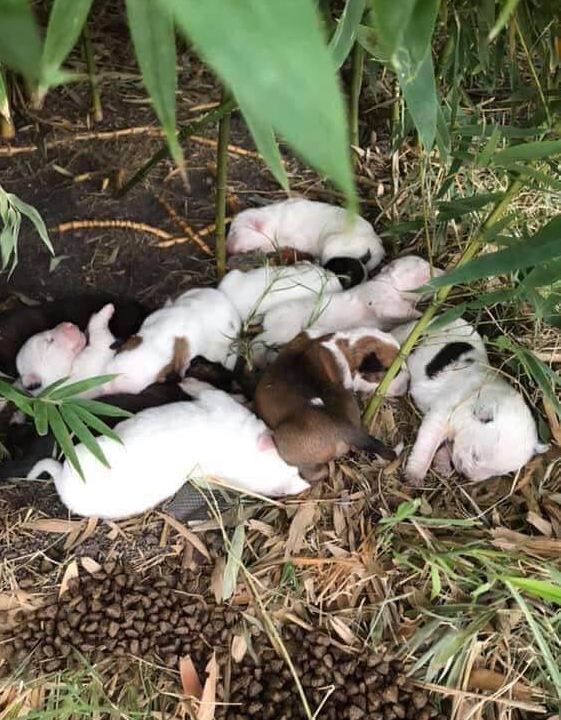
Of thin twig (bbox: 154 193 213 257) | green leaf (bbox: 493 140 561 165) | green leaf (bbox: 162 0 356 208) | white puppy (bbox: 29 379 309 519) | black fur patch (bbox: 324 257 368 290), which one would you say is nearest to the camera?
green leaf (bbox: 162 0 356 208)

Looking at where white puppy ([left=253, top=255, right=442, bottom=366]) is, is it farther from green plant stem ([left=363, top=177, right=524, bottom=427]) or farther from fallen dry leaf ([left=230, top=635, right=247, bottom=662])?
fallen dry leaf ([left=230, top=635, right=247, bottom=662])

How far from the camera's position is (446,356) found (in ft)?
6.05

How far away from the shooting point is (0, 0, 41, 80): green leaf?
468 mm

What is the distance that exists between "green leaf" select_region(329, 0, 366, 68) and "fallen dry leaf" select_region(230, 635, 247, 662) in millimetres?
1080

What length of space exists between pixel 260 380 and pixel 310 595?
476 millimetres

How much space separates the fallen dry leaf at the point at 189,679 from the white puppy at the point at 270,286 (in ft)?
2.74

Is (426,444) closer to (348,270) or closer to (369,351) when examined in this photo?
(369,351)

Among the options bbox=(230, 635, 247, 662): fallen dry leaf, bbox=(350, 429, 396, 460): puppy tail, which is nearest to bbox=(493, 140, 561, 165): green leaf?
bbox=(350, 429, 396, 460): puppy tail

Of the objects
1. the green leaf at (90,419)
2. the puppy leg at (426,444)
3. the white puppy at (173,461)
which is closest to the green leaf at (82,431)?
the green leaf at (90,419)

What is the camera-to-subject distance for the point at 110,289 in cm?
211

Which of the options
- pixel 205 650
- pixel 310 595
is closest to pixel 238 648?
pixel 205 650

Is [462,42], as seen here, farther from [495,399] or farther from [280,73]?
[280,73]

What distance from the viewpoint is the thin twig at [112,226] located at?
2178mm

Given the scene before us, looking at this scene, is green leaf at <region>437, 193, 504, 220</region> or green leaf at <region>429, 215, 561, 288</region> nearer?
green leaf at <region>429, 215, 561, 288</region>
